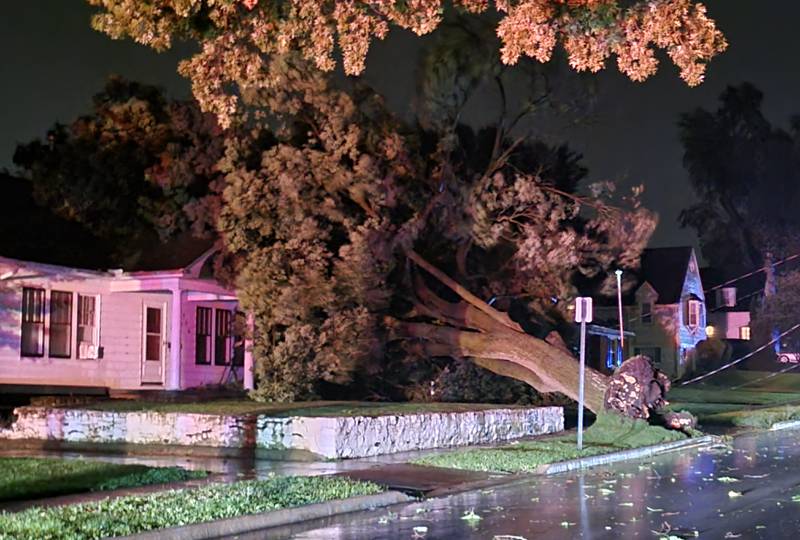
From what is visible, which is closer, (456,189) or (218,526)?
(218,526)

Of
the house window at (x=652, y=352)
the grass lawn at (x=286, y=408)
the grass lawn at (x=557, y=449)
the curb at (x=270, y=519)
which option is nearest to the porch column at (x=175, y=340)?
the grass lawn at (x=286, y=408)

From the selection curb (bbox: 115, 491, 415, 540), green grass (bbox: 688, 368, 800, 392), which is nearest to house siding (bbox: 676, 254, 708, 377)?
green grass (bbox: 688, 368, 800, 392)

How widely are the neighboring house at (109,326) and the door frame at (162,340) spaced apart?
1.0 inches

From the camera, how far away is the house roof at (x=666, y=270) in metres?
62.9

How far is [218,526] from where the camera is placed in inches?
415

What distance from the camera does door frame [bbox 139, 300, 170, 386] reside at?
88.6 ft

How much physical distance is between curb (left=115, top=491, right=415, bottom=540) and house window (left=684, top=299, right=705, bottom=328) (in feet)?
174

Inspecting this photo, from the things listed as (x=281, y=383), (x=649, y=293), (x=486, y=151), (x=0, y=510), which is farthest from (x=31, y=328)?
(x=649, y=293)

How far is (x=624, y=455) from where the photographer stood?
63.3 feet

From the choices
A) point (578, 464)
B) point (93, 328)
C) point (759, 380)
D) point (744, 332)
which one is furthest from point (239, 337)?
point (744, 332)

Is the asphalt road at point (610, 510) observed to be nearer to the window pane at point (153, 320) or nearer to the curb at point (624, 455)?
the curb at point (624, 455)

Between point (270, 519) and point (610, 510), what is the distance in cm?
412

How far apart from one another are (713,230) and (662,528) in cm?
6616

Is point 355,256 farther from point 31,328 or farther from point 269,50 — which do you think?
point 269,50
